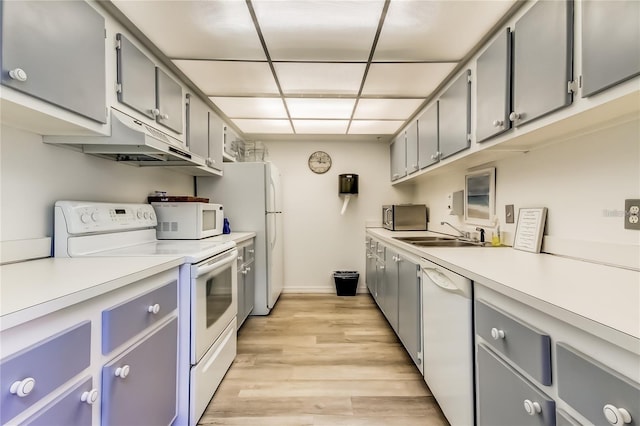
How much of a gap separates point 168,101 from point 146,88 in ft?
0.86

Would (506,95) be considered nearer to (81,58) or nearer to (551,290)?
(551,290)

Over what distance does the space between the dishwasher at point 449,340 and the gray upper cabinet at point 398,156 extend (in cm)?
186

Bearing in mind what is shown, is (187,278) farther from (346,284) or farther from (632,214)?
(346,284)

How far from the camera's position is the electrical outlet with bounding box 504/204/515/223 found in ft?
6.34

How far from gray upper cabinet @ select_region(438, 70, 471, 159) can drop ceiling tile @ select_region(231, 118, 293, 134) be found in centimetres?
171

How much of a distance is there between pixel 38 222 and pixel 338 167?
10.9 feet

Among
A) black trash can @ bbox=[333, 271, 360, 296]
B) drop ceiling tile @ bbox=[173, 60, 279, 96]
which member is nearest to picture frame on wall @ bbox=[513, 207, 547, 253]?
drop ceiling tile @ bbox=[173, 60, 279, 96]

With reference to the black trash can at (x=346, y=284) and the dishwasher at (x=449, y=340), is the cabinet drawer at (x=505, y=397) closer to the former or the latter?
the dishwasher at (x=449, y=340)

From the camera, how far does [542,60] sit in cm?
121

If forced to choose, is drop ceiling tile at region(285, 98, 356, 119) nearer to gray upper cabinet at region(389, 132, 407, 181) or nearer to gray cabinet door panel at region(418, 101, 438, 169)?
gray cabinet door panel at region(418, 101, 438, 169)

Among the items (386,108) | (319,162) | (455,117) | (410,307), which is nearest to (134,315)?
(410,307)

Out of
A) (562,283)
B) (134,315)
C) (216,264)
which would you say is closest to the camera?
(562,283)

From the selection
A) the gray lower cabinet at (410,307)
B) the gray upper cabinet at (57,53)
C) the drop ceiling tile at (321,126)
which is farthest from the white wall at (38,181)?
the gray lower cabinet at (410,307)

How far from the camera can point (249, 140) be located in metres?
4.05
